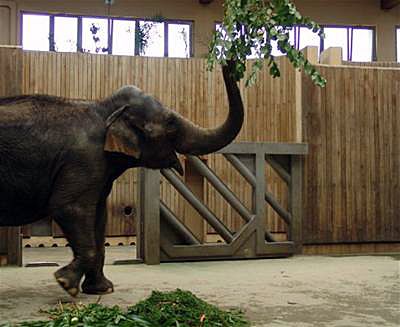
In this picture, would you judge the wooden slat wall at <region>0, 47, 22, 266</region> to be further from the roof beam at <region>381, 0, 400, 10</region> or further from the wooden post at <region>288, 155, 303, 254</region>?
the roof beam at <region>381, 0, 400, 10</region>

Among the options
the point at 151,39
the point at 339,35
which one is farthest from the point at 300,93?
the point at 339,35

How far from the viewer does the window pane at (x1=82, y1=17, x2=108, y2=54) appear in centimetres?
1637

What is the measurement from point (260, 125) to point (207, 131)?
19.2ft

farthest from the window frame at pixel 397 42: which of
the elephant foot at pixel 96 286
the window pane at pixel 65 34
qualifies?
the elephant foot at pixel 96 286

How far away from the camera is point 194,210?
1164 centimetres

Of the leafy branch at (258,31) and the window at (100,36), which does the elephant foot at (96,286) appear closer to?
the leafy branch at (258,31)

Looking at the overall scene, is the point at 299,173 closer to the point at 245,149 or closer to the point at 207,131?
the point at 245,149

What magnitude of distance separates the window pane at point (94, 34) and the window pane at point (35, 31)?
0.92 metres

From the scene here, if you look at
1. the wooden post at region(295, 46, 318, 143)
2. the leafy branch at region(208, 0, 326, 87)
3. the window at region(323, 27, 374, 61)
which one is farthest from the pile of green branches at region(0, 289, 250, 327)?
the window at region(323, 27, 374, 61)

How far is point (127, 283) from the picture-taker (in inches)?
269

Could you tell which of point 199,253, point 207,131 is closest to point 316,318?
point 207,131

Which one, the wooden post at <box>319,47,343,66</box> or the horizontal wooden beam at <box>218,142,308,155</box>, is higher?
the wooden post at <box>319,47,343,66</box>

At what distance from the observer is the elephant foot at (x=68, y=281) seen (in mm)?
5566

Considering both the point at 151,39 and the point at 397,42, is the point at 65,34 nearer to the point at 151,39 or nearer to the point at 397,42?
the point at 151,39
